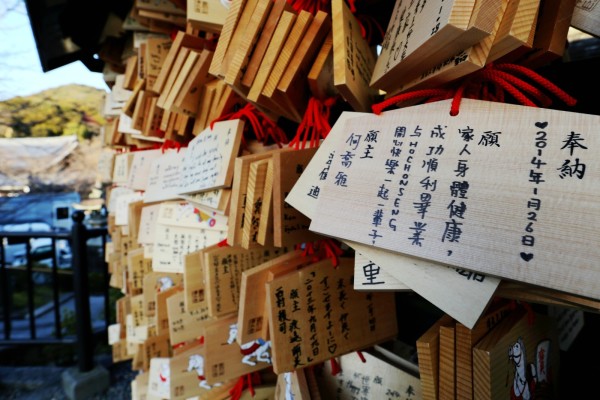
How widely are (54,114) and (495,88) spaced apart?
9325mm

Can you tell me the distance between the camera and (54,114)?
25.4 ft

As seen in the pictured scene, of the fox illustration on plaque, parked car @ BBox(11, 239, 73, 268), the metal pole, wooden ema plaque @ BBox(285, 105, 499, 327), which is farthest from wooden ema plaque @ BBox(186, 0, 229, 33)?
parked car @ BBox(11, 239, 73, 268)

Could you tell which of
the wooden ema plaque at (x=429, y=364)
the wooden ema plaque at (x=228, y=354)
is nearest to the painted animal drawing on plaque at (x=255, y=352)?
the wooden ema plaque at (x=228, y=354)

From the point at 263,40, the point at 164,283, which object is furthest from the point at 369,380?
the point at 164,283

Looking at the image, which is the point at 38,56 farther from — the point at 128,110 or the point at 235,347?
the point at 235,347

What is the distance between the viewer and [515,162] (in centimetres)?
42

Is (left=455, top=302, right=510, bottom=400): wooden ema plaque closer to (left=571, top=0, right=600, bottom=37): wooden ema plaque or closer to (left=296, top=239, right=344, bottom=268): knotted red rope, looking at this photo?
(left=296, top=239, right=344, bottom=268): knotted red rope

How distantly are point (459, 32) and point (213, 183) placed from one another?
0.64 m

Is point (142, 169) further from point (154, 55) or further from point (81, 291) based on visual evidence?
point (81, 291)

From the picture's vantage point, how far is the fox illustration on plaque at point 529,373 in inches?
23.0

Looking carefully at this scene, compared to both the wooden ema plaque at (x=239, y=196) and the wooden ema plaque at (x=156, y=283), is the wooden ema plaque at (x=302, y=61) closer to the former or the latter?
the wooden ema plaque at (x=239, y=196)

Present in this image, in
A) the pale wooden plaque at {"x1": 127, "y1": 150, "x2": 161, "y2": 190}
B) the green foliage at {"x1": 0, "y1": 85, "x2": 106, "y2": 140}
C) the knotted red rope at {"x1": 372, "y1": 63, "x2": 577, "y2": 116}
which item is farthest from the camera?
the green foliage at {"x1": 0, "y1": 85, "x2": 106, "y2": 140}

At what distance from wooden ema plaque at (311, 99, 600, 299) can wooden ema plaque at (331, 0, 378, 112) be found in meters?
0.09

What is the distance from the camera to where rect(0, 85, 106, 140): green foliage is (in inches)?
218
